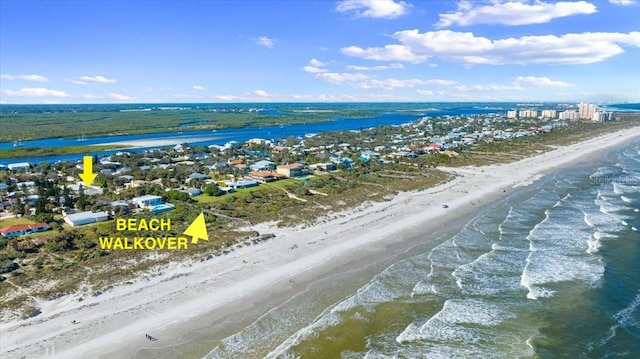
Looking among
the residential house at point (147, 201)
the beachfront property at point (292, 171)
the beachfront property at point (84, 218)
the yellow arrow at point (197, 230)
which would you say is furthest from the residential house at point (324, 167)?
the beachfront property at point (84, 218)

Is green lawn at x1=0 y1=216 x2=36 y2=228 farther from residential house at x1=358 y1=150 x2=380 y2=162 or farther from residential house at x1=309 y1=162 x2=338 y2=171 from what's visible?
residential house at x1=358 y1=150 x2=380 y2=162

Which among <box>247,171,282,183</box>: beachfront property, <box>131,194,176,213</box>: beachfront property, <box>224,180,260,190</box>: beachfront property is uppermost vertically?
<box>247,171,282,183</box>: beachfront property

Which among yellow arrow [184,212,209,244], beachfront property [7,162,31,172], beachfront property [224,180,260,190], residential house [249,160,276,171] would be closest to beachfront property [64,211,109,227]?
yellow arrow [184,212,209,244]

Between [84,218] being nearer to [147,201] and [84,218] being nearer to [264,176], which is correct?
[147,201]

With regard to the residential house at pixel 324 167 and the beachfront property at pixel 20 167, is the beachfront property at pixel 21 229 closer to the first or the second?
the residential house at pixel 324 167

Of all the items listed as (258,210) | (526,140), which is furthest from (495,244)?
(526,140)
